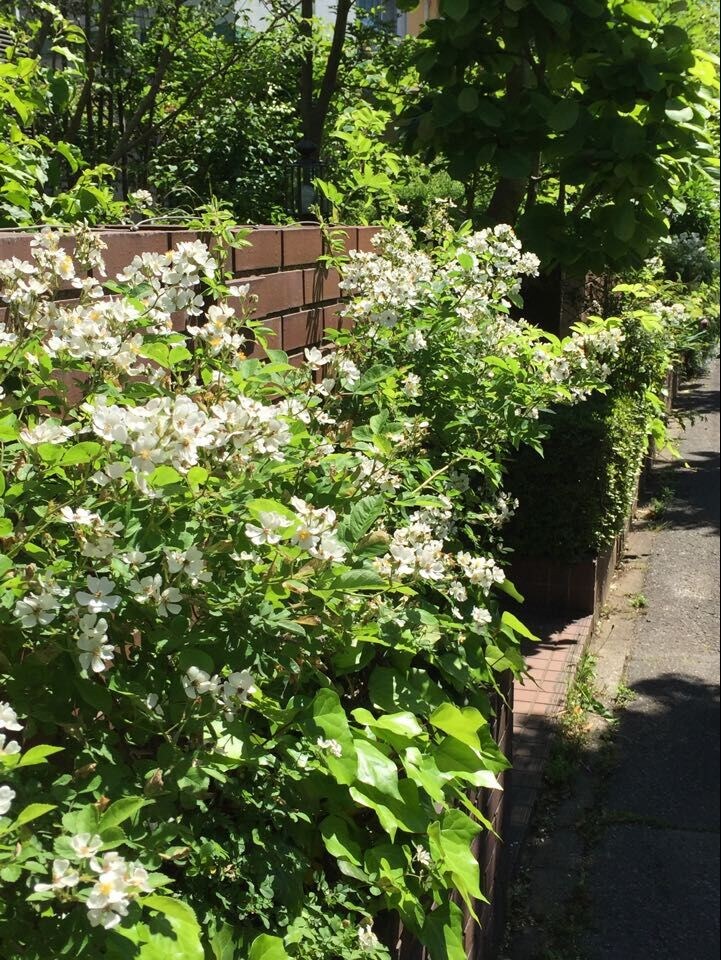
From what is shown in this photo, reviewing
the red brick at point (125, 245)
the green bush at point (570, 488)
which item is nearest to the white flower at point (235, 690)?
the red brick at point (125, 245)

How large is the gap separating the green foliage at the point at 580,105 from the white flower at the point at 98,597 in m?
4.24

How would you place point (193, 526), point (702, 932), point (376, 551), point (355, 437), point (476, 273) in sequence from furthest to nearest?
1. point (702, 932)
2. point (476, 273)
3. point (355, 437)
4. point (376, 551)
5. point (193, 526)

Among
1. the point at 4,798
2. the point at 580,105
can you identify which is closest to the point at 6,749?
the point at 4,798

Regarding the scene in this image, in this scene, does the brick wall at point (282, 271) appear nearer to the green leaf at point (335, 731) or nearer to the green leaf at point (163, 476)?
the green leaf at point (163, 476)

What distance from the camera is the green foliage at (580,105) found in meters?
5.14

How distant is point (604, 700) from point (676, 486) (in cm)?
465

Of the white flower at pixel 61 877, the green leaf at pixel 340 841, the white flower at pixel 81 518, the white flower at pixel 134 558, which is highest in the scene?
the white flower at pixel 81 518

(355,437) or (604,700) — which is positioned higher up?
(355,437)

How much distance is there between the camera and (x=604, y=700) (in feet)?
18.0

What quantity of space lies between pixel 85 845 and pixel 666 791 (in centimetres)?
397

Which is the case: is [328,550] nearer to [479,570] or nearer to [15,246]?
[479,570]

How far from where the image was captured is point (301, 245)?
376 centimetres

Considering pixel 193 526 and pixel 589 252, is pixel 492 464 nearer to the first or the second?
pixel 193 526

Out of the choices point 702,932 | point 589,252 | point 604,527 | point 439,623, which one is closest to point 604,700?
point 604,527
